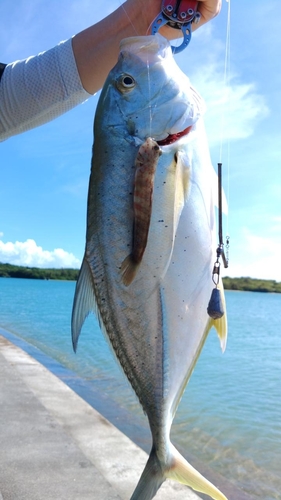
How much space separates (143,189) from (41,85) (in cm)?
73

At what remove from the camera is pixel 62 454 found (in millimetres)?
5258

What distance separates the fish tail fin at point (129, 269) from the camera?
1.59 m

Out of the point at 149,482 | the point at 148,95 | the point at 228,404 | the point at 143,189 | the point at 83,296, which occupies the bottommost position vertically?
the point at 228,404

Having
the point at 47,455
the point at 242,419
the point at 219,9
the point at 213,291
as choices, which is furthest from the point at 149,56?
the point at 242,419

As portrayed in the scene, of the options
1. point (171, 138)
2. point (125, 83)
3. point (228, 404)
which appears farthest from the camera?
point (228, 404)

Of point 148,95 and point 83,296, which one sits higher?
point 148,95

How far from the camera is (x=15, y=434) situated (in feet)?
19.0

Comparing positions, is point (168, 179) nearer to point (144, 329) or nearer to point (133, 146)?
point (133, 146)

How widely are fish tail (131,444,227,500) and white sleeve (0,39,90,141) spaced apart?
148 cm

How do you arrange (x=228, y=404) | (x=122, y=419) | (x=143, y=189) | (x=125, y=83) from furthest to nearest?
(x=228, y=404), (x=122, y=419), (x=125, y=83), (x=143, y=189)

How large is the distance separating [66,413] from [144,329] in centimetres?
632

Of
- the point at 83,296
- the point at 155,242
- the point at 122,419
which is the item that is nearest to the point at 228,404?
the point at 122,419

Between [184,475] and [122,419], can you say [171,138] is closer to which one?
[184,475]

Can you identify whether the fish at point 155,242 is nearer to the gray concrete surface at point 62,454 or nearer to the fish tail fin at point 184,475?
the fish tail fin at point 184,475
